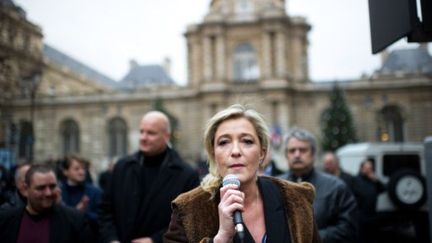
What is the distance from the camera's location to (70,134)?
38.9 m

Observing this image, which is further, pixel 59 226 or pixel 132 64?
pixel 132 64

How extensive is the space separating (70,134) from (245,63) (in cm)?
1733

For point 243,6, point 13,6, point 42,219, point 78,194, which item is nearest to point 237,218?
point 42,219

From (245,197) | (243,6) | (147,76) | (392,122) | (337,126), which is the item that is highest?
(243,6)

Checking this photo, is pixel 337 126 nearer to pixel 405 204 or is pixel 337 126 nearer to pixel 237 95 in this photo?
pixel 237 95

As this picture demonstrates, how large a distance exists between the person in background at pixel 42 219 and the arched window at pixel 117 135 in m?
34.5

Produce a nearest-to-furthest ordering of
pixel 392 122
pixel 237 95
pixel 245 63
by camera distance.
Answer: pixel 237 95, pixel 392 122, pixel 245 63

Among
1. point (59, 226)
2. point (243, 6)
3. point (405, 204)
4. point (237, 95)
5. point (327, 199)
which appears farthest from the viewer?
point (243, 6)

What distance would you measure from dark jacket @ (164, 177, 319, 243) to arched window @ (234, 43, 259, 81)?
112 feet

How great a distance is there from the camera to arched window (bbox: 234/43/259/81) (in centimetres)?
3644

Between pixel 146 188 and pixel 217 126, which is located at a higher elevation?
pixel 217 126

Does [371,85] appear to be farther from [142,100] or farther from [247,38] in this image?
[142,100]

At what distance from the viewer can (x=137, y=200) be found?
4.07 metres

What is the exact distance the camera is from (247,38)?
36.5 metres
